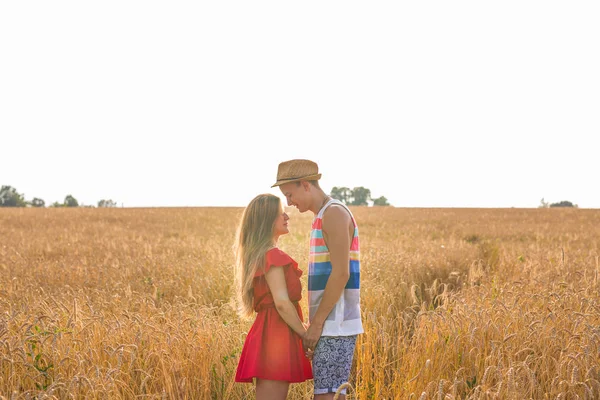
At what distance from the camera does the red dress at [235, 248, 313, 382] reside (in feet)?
10.1

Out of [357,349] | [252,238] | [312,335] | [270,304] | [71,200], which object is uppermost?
[71,200]

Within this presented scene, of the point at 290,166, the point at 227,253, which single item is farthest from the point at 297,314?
the point at 227,253

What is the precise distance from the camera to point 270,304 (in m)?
3.17

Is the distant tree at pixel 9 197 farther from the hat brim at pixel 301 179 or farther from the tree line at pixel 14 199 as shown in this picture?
the hat brim at pixel 301 179

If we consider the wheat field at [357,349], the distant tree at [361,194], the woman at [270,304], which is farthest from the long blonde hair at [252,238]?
the distant tree at [361,194]

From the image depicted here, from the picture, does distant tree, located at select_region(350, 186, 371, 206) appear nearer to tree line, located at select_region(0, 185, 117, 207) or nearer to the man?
tree line, located at select_region(0, 185, 117, 207)

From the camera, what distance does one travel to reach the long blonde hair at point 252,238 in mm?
3184

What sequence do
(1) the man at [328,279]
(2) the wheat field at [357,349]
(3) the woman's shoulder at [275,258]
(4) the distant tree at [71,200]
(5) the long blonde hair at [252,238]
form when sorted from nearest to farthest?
1. (1) the man at [328,279]
2. (3) the woman's shoulder at [275,258]
3. (5) the long blonde hair at [252,238]
4. (2) the wheat field at [357,349]
5. (4) the distant tree at [71,200]

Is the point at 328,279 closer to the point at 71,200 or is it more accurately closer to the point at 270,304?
the point at 270,304

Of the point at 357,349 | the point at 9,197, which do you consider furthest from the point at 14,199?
the point at 357,349

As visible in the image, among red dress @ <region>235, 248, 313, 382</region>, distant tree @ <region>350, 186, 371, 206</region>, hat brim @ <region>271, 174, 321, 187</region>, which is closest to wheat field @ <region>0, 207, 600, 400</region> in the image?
red dress @ <region>235, 248, 313, 382</region>

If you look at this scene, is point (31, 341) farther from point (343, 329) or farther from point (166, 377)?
point (343, 329)

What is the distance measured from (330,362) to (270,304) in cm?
50

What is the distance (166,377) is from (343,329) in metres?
1.42
